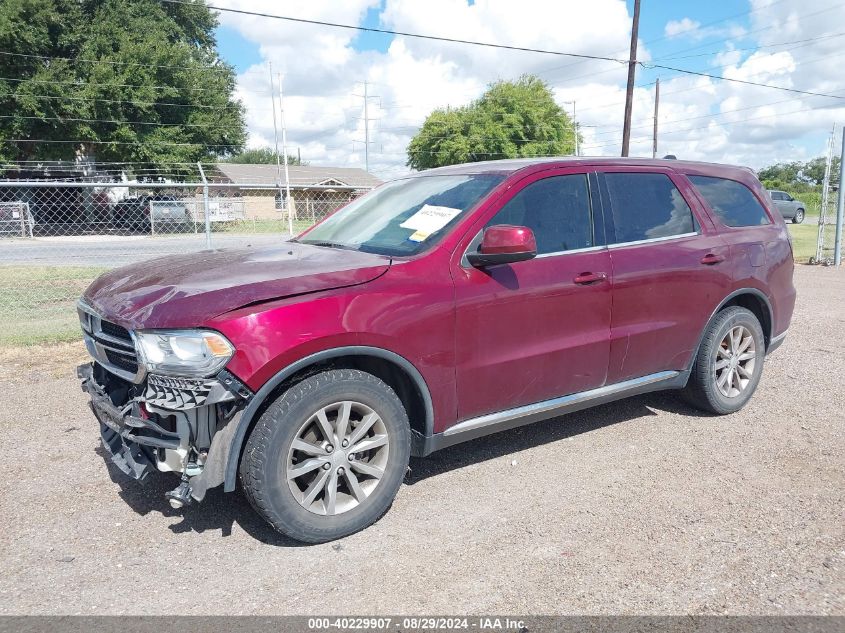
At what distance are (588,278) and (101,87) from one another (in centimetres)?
3271

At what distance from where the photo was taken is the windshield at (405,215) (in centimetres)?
373

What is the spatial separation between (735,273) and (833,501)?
178cm

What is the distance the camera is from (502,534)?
3.36 m

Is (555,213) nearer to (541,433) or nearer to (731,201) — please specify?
(541,433)

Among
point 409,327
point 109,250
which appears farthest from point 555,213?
point 109,250

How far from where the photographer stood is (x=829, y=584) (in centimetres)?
288

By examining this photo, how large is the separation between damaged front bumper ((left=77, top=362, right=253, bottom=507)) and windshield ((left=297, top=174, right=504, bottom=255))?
1.27m

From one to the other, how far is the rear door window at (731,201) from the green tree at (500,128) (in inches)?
1919

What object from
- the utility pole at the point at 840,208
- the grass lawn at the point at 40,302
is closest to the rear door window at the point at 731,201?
the grass lawn at the point at 40,302

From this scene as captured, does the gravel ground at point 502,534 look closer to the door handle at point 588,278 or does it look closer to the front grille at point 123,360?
the front grille at point 123,360

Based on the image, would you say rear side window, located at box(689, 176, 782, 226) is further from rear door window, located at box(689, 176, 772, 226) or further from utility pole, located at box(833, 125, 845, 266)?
utility pole, located at box(833, 125, 845, 266)

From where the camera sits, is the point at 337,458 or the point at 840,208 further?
the point at 840,208

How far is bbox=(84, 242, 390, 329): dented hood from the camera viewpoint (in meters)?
2.94

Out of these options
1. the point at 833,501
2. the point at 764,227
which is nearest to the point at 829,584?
the point at 833,501
